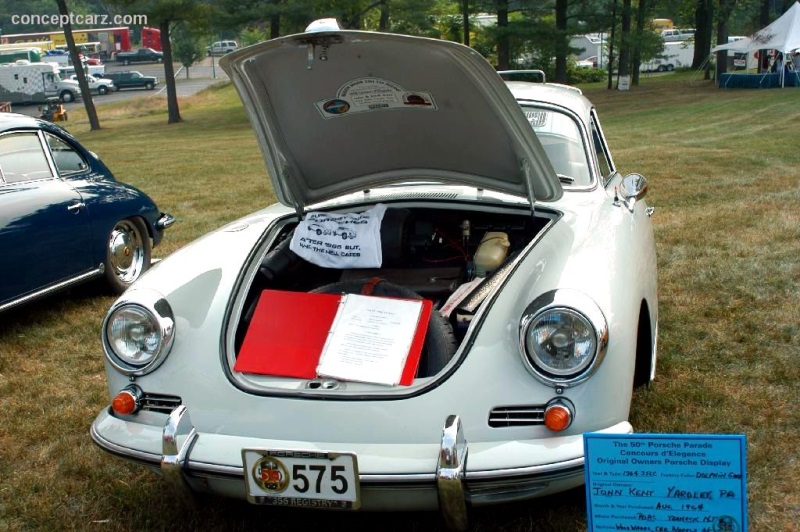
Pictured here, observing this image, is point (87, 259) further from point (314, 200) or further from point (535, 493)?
point (535, 493)

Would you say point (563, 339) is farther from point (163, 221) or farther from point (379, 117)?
point (163, 221)

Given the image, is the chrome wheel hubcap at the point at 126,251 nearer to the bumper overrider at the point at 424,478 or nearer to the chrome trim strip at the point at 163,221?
the chrome trim strip at the point at 163,221

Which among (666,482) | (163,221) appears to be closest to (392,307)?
(666,482)

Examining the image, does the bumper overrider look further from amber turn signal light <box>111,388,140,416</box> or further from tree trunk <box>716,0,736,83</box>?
tree trunk <box>716,0,736,83</box>

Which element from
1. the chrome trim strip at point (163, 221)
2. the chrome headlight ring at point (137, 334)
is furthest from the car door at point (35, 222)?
the chrome headlight ring at point (137, 334)

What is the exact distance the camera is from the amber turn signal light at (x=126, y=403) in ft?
9.16

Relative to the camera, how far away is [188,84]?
5069 cm

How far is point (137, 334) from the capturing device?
9.58 feet

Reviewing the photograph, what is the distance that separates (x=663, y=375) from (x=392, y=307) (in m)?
1.61

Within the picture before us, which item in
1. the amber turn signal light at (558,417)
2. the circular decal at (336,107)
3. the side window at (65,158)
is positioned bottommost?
the amber turn signal light at (558,417)

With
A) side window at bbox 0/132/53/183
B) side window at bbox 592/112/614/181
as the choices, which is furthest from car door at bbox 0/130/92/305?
side window at bbox 592/112/614/181

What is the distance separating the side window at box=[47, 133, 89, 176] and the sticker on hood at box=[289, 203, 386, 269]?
2780mm

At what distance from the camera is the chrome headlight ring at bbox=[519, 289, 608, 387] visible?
2529 millimetres

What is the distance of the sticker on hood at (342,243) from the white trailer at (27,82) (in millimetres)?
41822
